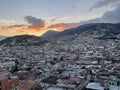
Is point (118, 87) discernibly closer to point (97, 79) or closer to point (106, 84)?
point (106, 84)

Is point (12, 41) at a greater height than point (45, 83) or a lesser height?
greater

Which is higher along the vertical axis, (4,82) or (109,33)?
(109,33)

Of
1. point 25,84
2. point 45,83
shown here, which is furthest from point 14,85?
point 45,83

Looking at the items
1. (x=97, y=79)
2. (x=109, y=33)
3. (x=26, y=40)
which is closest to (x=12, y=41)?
(x=26, y=40)

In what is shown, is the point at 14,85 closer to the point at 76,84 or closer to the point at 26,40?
the point at 76,84

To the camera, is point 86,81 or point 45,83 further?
point 86,81

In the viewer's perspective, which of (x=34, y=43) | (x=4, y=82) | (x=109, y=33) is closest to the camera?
(x=4, y=82)

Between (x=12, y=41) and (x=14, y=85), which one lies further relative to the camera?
(x=12, y=41)

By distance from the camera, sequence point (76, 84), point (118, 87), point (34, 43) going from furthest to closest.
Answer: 1. point (34, 43)
2. point (76, 84)
3. point (118, 87)

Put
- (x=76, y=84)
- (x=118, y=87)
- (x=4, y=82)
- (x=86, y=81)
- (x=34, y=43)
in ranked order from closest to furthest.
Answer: (x=4, y=82) < (x=118, y=87) < (x=76, y=84) < (x=86, y=81) < (x=34, y=43)
